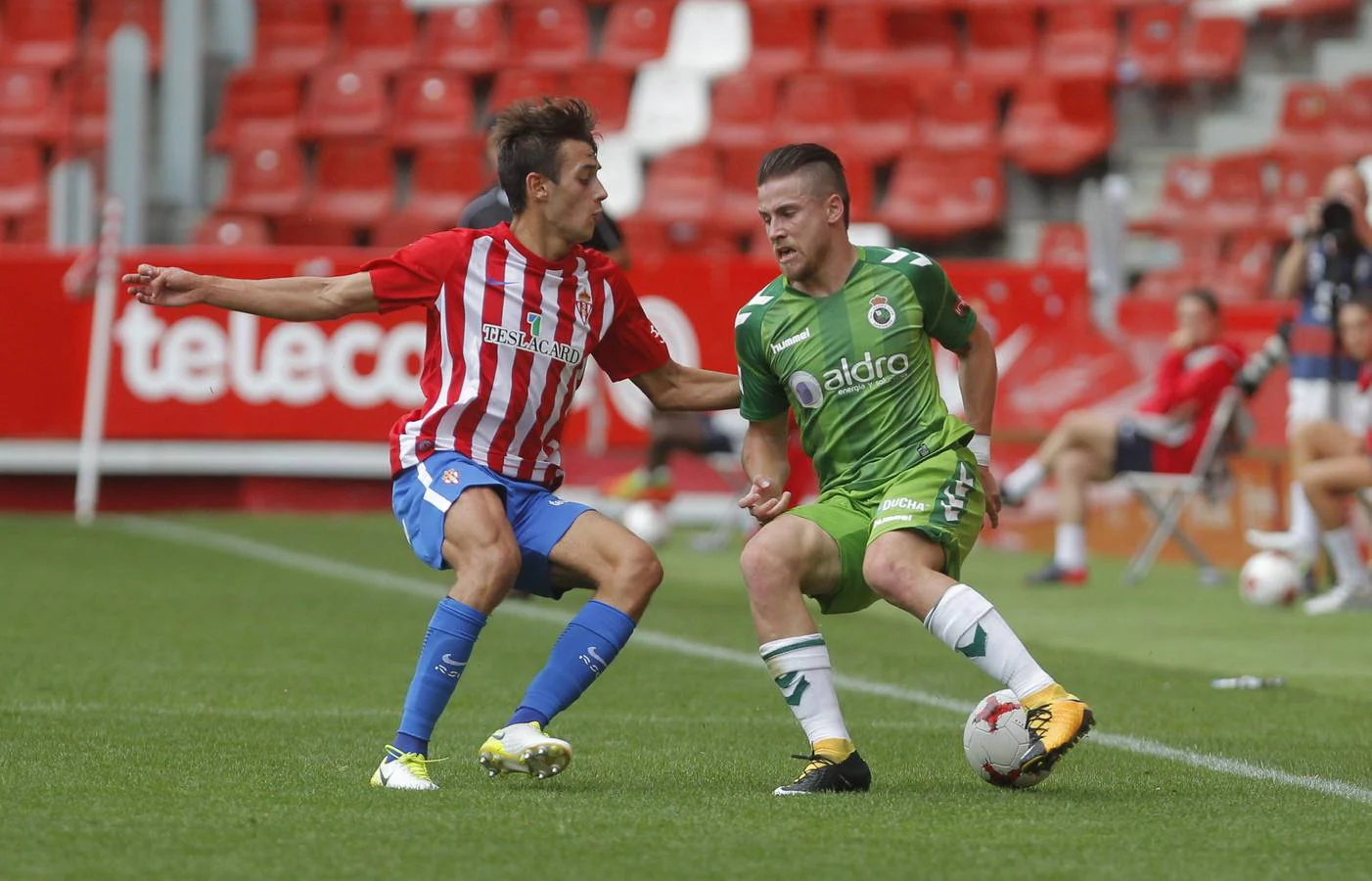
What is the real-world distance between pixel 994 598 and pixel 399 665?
12.7 ft

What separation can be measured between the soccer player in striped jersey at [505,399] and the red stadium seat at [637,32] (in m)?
13.6

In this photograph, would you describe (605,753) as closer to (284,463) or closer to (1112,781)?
(1112,781)

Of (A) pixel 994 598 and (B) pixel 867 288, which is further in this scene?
(A) pixel 994 598

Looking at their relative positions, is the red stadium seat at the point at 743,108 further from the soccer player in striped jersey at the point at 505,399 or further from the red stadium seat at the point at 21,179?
the soccer player in striped jersey at the point at 505,399

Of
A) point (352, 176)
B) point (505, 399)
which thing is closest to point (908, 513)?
point (505, 399)

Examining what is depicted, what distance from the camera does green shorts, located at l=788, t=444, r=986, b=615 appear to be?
526 centimetres

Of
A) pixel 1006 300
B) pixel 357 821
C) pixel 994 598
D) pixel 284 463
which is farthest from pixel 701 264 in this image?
pixel 357 821

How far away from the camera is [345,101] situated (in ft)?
60.6

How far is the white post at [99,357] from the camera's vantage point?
1449cm

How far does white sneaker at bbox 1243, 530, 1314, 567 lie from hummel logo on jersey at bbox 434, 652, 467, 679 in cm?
666

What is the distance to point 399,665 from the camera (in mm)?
7898

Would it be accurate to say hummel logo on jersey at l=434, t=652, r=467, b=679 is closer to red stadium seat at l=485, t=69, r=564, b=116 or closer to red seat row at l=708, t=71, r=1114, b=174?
red seat row at l=708, t=71, r=1114, b=174

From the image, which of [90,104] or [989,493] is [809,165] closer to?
[989,493]

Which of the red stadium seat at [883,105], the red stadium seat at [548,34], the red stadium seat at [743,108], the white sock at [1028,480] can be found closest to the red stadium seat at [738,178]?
the red stadium seat at [743,108]
